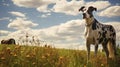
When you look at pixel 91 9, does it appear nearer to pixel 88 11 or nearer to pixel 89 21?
pixel 88 11

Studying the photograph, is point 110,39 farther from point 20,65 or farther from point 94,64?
point 20,65

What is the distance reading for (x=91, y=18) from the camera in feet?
39.3

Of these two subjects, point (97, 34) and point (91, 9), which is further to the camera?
point (97, 34)

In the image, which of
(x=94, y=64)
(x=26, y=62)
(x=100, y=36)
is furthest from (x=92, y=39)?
(x=26, y=62)

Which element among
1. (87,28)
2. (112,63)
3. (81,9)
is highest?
(81,9)

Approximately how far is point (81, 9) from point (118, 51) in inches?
116

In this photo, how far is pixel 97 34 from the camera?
40.1 feet

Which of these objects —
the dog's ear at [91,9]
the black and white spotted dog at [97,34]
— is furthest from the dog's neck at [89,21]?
the dog's ear at [91,9]

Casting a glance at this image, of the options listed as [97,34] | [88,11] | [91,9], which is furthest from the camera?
[97,34]

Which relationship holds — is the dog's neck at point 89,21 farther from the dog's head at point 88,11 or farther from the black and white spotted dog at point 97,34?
the dog's head at point 88,11

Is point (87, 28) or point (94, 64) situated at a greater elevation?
point (87, 28)

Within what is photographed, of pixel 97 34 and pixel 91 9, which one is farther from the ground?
pixel 91 9

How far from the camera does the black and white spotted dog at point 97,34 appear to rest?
11.9 m

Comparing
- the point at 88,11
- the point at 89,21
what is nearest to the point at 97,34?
the point at 89,21
